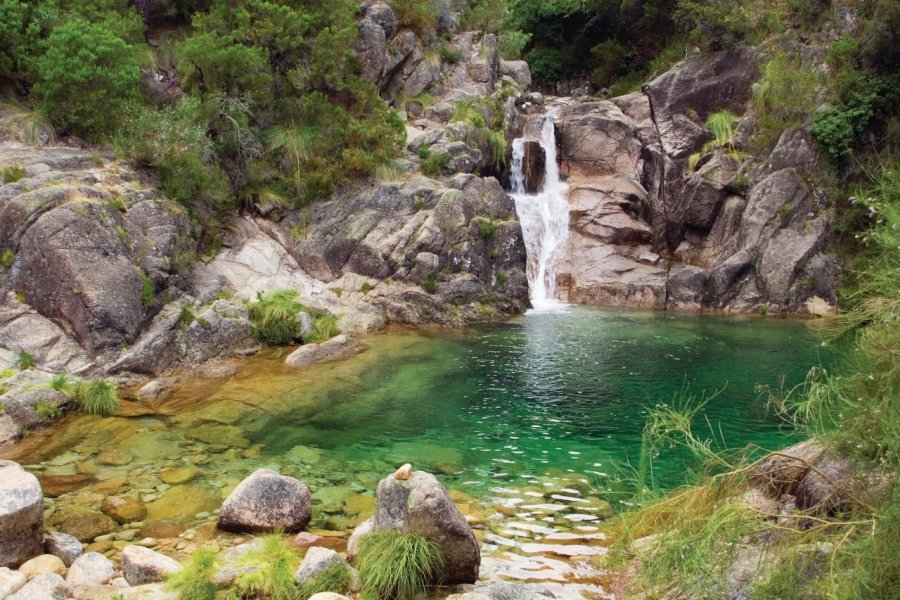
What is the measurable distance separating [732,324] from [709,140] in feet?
33.8

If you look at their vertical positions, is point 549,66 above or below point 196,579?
above

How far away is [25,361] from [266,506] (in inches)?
298

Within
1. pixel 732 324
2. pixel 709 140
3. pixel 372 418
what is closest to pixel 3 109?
pixel 372 418

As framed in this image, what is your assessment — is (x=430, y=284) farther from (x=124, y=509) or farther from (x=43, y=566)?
(x=43, y=566)

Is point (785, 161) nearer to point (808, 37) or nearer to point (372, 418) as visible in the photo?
point (808, 37)

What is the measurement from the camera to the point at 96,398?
11.3 metres

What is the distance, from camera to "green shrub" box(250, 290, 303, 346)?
15797 millimetres

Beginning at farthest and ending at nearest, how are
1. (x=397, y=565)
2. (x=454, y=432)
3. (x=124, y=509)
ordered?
(x=454, y=432)
(x=124, y=509)
(x=397, y=565)

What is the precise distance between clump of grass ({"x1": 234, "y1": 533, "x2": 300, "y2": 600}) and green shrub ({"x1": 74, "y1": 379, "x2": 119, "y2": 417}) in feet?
22.1

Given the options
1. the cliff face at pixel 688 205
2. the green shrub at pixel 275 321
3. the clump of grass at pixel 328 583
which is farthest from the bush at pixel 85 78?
the cliff face at pixel 688 205

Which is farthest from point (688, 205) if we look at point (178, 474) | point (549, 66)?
point (178, 474)

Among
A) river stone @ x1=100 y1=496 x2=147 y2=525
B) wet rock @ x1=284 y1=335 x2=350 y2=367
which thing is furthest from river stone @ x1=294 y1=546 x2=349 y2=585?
wet rock @ x1=284 y1=335 x2=350 y2=367

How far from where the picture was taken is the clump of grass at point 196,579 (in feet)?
17.9

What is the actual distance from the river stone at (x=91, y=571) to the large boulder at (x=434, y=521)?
8.55 ft
